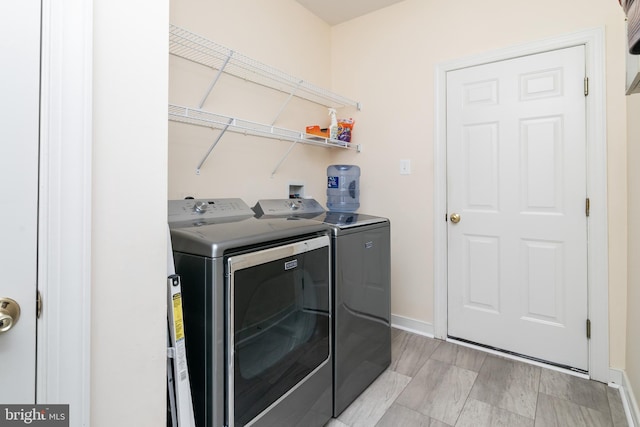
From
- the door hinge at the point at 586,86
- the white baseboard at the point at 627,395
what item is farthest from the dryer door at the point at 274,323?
the door hinge at the point at 586,86

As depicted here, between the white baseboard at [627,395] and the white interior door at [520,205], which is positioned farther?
the white interior door at [520,205]

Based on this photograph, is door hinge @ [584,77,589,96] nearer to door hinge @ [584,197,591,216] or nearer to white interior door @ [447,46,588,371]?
white interior door @ [447,46,588,371]

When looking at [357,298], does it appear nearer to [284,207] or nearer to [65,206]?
[284,207]

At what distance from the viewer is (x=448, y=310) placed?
2.40 metres

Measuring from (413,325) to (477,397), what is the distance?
817mm

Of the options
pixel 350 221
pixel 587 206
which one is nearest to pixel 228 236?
pixel 350 221

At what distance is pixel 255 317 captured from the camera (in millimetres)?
1180

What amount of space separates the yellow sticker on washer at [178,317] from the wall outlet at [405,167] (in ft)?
6.55

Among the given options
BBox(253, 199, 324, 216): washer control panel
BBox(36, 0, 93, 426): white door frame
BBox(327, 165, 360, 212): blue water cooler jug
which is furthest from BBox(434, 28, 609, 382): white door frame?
BBox(36, 0, 93, 426): white door frame

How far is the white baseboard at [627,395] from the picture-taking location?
59.2 inches

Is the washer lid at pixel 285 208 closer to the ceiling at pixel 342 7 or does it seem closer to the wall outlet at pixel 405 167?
the wall outlet at pixel 405 167

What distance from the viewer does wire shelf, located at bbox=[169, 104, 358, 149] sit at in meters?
1.56

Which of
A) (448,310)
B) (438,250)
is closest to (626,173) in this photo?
(438,250)

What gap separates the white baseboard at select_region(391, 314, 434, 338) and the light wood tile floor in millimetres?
307
